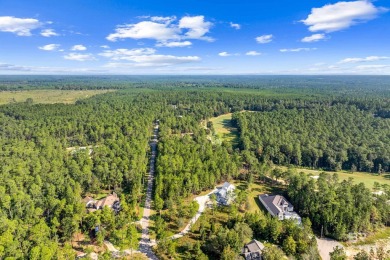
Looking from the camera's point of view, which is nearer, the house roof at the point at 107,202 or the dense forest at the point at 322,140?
the house roof at the point at 107,202

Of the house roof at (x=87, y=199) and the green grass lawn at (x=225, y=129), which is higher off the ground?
the green grass lawn at (x=225, y=129)

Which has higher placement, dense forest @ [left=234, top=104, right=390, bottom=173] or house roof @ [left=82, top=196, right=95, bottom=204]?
dense forest @ [left=234, top=104, right=390, bottom=173]

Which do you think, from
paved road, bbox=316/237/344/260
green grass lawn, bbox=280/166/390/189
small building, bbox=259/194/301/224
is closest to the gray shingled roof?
paved road, bbox=316/237/344/260

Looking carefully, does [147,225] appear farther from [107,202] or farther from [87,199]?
[87,199]

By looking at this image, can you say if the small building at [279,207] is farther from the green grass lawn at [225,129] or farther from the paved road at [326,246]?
the green grass lawn at [225,129]

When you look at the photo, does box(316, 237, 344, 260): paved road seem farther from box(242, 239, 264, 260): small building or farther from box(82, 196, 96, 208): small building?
box(82, 196, 96, 208): small building

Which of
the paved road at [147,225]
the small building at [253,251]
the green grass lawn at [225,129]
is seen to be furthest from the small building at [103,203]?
the green grass lawn at [225,129]
